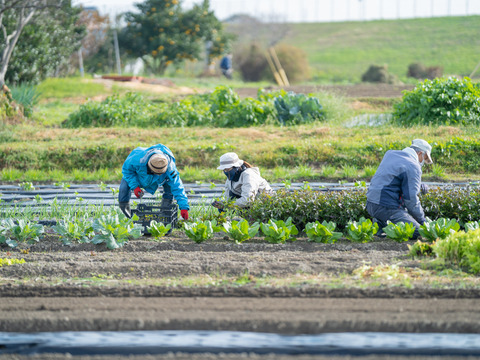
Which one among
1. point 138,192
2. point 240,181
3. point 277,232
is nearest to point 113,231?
point 138,192

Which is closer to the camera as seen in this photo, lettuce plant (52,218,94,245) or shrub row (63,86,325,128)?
lettuce plant (52,218,94,245)

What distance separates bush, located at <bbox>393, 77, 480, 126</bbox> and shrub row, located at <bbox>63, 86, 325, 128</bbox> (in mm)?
2576

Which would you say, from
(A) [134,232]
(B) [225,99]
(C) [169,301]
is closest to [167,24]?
(B) [225,99]

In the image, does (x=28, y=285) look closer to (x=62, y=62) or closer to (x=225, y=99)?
(x=225, y=99)

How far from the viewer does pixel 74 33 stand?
894 inches

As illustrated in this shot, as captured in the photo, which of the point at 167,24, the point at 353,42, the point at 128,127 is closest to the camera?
the point at 128,127

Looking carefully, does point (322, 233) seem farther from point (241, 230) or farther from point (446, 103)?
point (446, 103)

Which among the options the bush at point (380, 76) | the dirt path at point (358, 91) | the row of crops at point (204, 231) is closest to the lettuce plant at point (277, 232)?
the row of crops at point (204, 231)

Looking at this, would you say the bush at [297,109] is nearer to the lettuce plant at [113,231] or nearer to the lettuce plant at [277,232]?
the lettuce plant at [277,232]

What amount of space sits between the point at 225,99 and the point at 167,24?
15075 mm

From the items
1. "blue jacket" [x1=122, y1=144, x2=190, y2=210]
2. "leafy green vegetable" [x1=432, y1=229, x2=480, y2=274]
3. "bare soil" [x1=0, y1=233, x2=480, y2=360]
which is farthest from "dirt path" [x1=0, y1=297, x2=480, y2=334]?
"blue jacket" [x1=122, y1=144, x2=190, y2=210]

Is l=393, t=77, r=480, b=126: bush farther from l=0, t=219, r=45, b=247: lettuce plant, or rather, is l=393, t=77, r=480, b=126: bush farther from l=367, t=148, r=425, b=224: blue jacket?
l=0, t=219, r=45, b=247: lettuce plant

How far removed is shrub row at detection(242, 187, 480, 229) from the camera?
6609 millimetres

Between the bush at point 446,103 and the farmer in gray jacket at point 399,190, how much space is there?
23.9 ft
